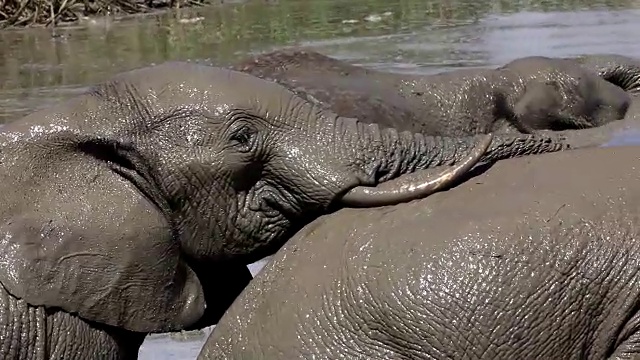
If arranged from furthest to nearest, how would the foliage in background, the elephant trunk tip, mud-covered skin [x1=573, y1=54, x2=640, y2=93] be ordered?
the foliage in background
mud-covered skin [x1=573, y1=54, x2=640, y2=93]
the elephant trunk tip

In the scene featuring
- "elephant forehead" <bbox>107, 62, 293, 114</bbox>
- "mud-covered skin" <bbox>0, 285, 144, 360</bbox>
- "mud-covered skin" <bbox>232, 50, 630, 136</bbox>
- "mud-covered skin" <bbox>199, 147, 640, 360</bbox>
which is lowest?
"mud-covered skin" <bbox>0, 285, 144, 360</bbox>

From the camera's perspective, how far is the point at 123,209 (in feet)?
12.1

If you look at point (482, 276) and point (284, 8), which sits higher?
point (482, 276)

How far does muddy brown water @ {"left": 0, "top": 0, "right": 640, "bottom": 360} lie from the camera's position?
1154 cm

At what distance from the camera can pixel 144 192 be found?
147 inches

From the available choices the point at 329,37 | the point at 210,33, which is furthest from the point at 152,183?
the point at 210,33

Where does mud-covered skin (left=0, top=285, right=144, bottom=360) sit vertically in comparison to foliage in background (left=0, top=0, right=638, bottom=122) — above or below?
above

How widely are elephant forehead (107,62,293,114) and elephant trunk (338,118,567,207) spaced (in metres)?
0.22

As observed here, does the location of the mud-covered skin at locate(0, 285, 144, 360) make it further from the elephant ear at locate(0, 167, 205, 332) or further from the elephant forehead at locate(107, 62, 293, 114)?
the elephant forehead at locate(107, 62, 293, 114)

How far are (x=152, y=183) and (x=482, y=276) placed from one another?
3.37ft

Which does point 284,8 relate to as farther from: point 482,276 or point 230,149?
point 482,276

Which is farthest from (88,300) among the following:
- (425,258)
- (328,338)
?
(425,258)

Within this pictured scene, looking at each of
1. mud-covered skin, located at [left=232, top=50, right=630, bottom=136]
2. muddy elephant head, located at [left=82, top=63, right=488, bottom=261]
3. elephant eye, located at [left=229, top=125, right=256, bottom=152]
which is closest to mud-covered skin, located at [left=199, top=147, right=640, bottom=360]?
muddy elephant head, located at [left=82, top=63, right=488, bottom=261]

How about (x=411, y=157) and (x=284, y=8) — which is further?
(x=284, y=8)
